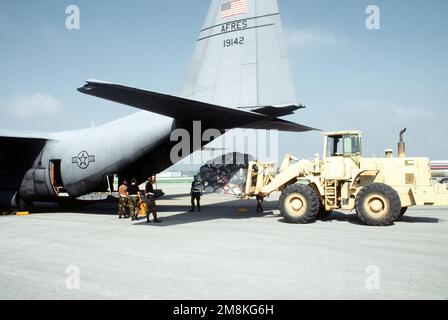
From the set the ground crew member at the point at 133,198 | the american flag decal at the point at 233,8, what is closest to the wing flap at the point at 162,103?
the ground crew member at the point at 133,198

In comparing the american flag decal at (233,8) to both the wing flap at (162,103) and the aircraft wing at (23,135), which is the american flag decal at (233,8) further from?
the aircraft wing at (23,135)

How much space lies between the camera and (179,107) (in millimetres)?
11312

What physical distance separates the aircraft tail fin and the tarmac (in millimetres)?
4544

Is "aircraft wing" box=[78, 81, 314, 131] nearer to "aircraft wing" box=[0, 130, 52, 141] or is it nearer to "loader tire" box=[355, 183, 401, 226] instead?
"loader tire" box=[355, 183, 401, 226]

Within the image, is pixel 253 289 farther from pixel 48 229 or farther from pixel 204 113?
pixel 48 229

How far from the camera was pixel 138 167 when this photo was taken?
15422 millimetres

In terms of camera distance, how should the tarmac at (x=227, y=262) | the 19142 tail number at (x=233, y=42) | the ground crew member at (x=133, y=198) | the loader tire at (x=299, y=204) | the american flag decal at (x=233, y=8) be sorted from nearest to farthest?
the tarmac at (x=227, y=262) < the loader tire at (x=299, y=204) < the american flag decal at (x=233, y=8) < the 19142 tail number at (x=233, y=42) < the ground crew member at (x=133, y=198)

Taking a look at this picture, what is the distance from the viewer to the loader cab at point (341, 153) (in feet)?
39.3

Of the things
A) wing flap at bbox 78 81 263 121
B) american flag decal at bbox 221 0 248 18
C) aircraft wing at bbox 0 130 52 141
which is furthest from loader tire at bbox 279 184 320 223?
aircraft wing at bbox 0 130 52 141

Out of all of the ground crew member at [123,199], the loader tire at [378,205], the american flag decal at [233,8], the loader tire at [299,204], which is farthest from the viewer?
the ground crew member at [123,199]

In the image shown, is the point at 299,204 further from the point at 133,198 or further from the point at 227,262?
the point at 133,198

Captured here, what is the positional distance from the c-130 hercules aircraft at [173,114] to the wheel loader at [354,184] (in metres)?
2.17

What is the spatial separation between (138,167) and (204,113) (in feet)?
16.0
